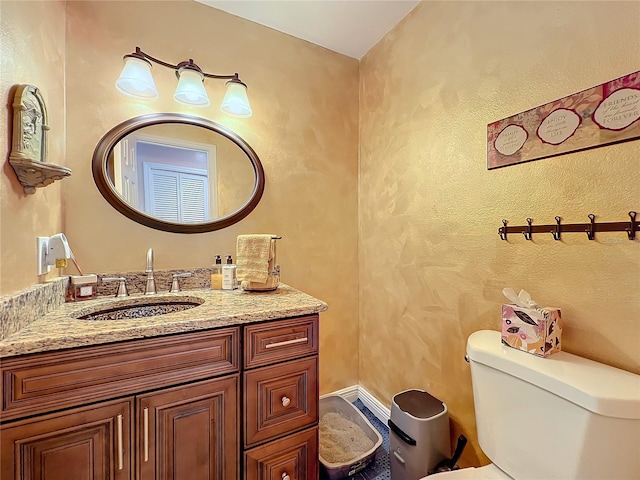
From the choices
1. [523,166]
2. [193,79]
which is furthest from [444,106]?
[193,79]

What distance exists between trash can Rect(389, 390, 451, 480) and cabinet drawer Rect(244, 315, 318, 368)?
0.56m

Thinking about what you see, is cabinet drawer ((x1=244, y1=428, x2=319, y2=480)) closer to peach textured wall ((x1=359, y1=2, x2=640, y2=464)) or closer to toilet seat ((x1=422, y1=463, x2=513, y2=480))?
toilet seat ((x1=422, y1=463, x2=513, y2=480))

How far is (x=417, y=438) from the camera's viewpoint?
121 cm

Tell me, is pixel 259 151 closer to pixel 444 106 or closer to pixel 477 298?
pixel 444 106

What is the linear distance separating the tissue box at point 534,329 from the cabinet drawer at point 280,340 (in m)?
0.69

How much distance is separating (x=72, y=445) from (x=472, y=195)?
5.40 feet

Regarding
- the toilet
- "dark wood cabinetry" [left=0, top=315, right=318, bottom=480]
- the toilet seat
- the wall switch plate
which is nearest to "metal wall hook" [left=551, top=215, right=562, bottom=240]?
the toilet

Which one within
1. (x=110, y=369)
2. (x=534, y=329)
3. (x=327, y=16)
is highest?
(x=327, y=16)

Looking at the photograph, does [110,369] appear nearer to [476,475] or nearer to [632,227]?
[476,475]

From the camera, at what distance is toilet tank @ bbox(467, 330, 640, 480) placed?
2.34ft

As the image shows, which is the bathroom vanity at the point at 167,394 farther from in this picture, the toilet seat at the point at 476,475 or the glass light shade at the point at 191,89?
the glass light shade at the point at 191,89

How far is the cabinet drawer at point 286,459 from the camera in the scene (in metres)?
1.05

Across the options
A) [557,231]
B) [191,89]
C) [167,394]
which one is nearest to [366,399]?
[167,394]

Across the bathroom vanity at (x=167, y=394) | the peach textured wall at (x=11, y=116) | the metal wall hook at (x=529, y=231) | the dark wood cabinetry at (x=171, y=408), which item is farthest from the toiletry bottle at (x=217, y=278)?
the metal wall hook at (x=529, y=231)
